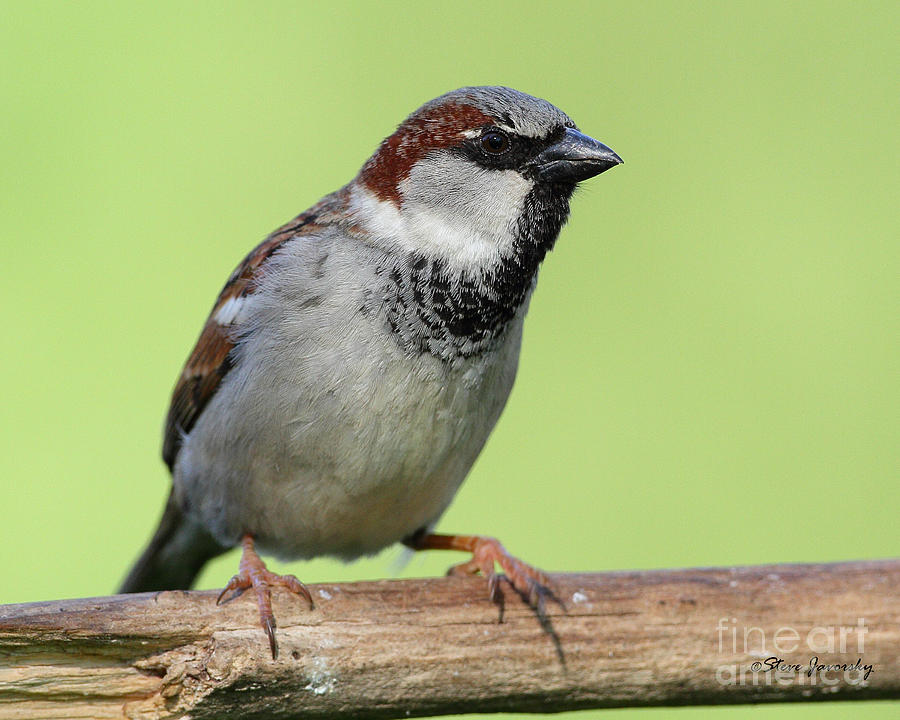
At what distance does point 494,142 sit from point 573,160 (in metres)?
0.17

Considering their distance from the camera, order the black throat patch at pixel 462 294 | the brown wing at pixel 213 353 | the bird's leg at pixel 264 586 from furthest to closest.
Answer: the brown wing at pixel 213 353
the black throat patch at pixel 462 294
the bird's leg at pixel 264 586

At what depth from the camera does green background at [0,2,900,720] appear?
12.4 ft

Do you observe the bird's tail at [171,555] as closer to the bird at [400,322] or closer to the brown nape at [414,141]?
the bird at [400,322]

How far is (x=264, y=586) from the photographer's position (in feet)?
7.79

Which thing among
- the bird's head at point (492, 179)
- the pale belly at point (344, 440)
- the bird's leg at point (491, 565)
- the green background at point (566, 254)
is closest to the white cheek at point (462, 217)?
the bird's head at point (492, 179)

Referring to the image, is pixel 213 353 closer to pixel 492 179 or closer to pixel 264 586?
pixel 264 586

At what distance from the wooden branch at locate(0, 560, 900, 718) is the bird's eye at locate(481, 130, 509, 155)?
0.94 meters

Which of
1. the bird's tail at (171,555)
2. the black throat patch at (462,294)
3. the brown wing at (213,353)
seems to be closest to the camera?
the black throat patch at (462,294)

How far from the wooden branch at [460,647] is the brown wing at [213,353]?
2.12 ft

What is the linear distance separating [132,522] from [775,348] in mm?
2349

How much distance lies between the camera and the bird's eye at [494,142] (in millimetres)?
2434

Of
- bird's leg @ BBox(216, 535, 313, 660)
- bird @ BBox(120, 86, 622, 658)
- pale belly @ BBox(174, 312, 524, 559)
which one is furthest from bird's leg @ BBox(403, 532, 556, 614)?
bird's leg @ BBox(216, 535, 313, 660)

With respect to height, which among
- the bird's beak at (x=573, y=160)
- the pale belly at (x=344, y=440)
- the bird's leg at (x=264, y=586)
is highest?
the bird's beak at (x=573, y=160)

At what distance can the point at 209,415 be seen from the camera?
109 inches
